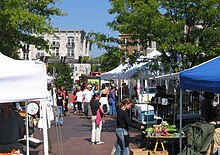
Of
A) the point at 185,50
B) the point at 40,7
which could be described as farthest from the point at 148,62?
the point at 40,7

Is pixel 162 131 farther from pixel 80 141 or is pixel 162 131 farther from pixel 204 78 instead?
pixel 80 141

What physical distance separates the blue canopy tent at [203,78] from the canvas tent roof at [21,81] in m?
3.31

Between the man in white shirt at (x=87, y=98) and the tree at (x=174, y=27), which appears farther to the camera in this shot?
the man in white shirt at (x=87, y=98)

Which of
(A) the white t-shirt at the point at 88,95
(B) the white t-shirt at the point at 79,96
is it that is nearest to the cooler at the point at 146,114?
(A) the white t-shirt at the point at 88,95

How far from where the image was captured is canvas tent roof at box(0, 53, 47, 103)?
6418mm

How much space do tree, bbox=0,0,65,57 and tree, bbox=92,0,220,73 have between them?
2.48 m

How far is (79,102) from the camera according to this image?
28.0 meters

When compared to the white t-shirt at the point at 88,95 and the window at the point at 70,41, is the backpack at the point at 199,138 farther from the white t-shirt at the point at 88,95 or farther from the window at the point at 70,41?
the window at the point at 70,41

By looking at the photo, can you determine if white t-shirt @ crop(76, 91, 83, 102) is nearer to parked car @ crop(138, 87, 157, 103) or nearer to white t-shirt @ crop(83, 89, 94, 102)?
white t-shirt @ crop(83, 89, 94, 102)

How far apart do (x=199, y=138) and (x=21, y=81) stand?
157 inches

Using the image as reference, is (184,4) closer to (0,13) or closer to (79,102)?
(0,13)

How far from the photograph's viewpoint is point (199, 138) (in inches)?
348

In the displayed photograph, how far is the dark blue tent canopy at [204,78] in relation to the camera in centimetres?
844

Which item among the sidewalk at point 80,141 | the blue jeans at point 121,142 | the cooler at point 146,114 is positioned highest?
the cooler at point 146,114
